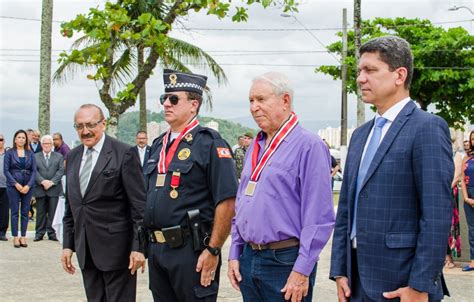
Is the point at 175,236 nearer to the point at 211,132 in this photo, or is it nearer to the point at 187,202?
the point at 187,202

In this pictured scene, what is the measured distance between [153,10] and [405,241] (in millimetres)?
10484

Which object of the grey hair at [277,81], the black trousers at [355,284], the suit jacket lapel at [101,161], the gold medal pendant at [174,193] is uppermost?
the grey hair at [277,81]

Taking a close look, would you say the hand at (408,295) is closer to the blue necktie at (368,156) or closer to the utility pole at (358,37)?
the blue necktie at (368,156)

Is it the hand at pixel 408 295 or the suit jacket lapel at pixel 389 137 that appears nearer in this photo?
the hand at pixel 408 295

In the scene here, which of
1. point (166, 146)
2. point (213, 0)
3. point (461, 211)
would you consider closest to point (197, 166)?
point (166, 146)

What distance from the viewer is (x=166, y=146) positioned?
194 inches

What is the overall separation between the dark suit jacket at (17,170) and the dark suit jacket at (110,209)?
312 inches

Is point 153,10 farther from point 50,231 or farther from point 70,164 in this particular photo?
point 70,164

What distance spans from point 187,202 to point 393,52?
1.89m

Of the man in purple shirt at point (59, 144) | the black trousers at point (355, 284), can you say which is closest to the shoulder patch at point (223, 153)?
the black trousers at point (355, 284)

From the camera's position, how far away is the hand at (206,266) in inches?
181

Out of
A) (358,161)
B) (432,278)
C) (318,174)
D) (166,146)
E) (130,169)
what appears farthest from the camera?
(130,169)

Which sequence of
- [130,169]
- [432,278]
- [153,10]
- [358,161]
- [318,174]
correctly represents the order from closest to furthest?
[432,278], [358,161], [318,174], [130,169], [153,10]

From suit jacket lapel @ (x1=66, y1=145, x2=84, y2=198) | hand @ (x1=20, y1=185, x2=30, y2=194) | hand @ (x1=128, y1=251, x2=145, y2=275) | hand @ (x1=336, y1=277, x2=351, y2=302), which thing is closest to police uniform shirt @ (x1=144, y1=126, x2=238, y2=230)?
hand @ (x1=128, y1=251, x2=145, y2=275)
